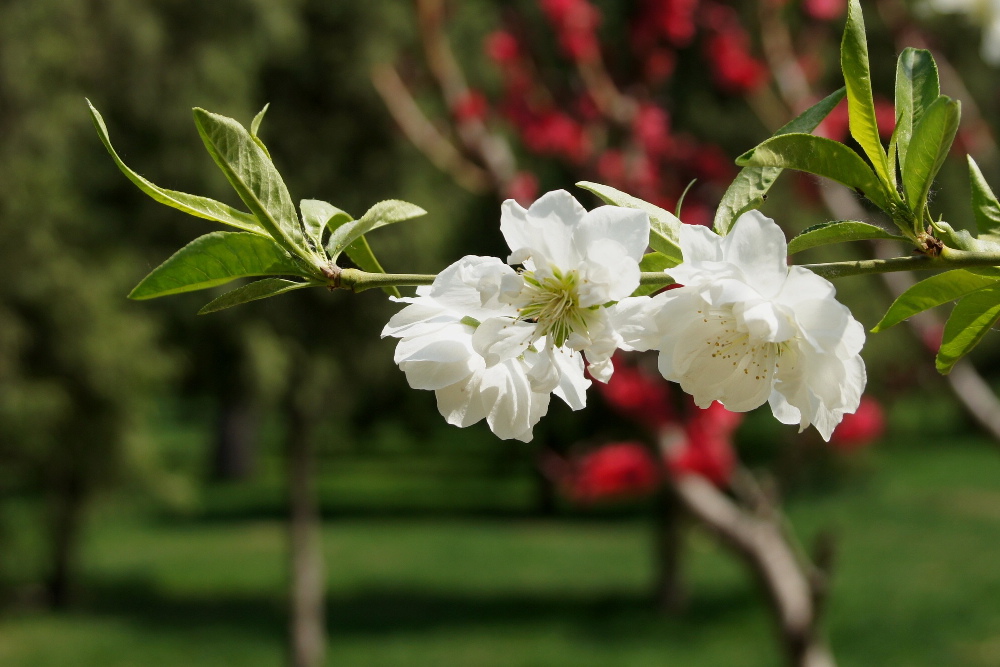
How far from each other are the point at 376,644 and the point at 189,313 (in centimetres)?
261

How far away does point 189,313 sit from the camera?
5492 mm

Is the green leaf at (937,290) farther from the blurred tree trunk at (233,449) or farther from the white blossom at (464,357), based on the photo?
the blurred tree trunk at (233,449)

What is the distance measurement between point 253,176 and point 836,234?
0.89 feet

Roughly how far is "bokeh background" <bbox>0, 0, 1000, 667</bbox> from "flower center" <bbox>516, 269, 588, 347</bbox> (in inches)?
86.6

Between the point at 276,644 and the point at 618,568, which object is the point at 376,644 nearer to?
the point at 276,644

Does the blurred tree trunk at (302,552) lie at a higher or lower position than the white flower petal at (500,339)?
higher

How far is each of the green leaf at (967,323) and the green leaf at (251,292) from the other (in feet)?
1.01

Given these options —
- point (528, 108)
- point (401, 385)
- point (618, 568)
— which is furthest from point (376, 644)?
point (528, 108)

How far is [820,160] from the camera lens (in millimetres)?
484

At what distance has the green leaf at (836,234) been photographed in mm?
453

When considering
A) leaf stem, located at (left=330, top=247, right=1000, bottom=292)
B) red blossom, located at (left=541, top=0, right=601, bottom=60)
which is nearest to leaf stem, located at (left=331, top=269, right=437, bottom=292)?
leaf stem, located at (left=330, top=247, right=1000, bottom=292)

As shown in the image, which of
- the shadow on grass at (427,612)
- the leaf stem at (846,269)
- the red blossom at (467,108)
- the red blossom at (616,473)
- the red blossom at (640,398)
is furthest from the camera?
the shadow on grass at (427,612)

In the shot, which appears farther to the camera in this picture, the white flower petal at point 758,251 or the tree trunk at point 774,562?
the tree trunk at point 774,562

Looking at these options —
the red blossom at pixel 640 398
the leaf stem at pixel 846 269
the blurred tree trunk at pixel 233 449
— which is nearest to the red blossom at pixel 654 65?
the red blossom at pixel 640 398
